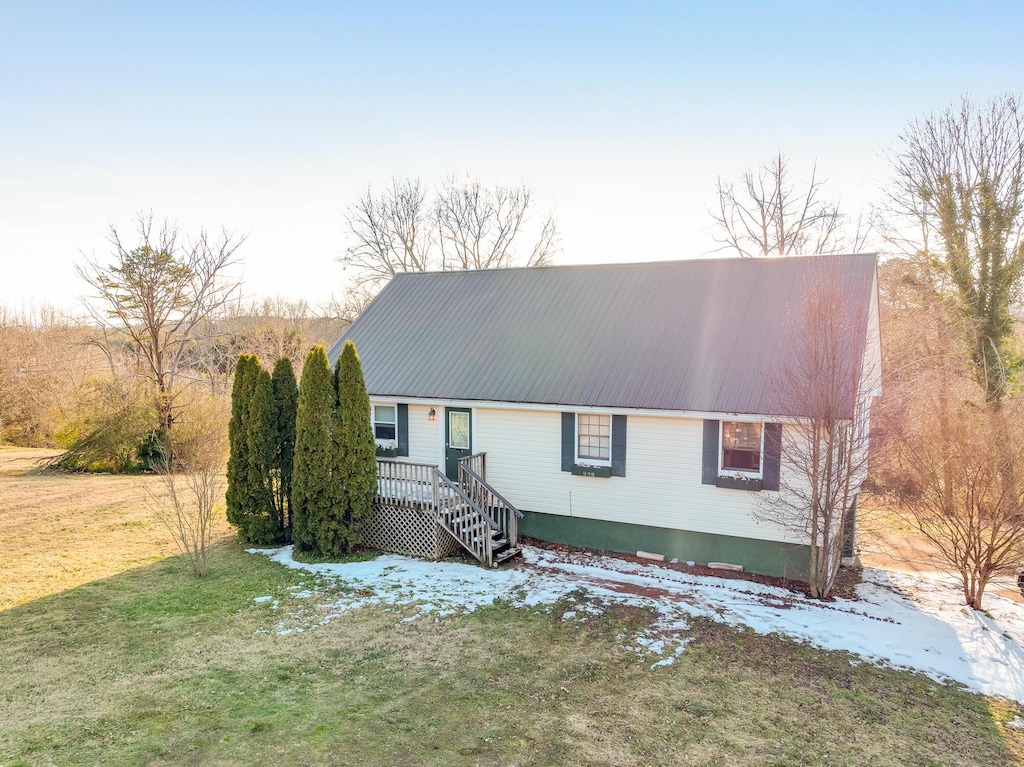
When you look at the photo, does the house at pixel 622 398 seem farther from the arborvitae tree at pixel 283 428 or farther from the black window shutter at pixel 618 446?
the arborvitae tree at pixel 283 428

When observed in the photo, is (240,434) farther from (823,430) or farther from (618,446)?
(823,430)

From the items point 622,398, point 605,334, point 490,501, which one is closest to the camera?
point 622,398

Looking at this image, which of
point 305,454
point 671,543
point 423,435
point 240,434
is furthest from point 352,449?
point 671,543

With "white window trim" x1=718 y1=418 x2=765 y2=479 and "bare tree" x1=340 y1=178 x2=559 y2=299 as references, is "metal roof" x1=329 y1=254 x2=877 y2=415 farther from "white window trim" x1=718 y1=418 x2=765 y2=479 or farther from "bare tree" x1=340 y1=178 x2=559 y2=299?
"bare tree" x1=340 y1=178 x2=559 y2=299

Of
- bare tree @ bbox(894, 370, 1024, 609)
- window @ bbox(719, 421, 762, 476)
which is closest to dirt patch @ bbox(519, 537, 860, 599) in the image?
bare tree @ bbox(894, 370, 1024, 609)

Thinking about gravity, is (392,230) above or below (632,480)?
above

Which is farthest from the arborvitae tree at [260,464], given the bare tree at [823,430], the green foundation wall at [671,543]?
the bare tree at [823,430]

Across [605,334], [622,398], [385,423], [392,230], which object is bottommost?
[385,423]
